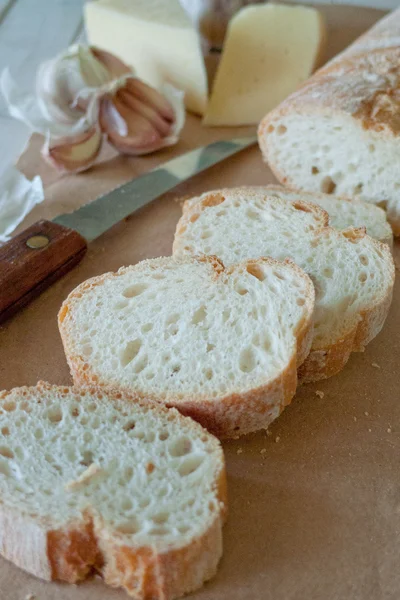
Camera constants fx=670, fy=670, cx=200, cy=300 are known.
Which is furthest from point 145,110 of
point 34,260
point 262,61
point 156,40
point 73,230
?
point 34,260

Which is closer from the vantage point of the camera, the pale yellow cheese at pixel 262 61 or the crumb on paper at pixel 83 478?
the crumb on paper at pixel 83 478

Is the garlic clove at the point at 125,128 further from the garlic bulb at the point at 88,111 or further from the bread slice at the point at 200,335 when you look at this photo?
the bread slice at the point at 200,335

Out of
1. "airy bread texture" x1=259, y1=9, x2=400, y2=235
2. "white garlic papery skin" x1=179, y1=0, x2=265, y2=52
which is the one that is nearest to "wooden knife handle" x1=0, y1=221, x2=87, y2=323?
"airy bread texture" x1=259, y1=9, x2=400, y2=235

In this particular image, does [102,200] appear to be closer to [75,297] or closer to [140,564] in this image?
[75,297]

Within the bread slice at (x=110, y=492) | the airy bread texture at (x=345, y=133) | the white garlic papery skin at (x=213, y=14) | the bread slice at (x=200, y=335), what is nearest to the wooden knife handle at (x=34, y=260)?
the bread slice at (x=200, y=335)

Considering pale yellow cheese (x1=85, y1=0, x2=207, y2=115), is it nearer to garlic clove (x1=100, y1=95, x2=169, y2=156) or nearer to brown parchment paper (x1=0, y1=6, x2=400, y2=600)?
garlic clove (x1=100, y1=95, x2=169, y2=156)

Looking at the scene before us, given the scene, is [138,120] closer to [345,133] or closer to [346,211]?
[345,133]

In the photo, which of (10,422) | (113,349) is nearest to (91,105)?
(113,349)
